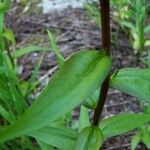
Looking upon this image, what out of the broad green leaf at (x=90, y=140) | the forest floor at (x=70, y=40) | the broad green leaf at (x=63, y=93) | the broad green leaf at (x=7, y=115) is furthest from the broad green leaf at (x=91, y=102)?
the forest floor at (x=70, y=40)

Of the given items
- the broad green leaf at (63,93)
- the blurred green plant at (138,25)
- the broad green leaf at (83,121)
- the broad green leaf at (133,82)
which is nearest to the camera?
the broad green leaf at (63,93)

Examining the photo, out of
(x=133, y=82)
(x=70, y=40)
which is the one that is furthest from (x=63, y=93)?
(x=70, y=40)

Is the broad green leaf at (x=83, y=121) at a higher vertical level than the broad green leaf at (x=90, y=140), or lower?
lower

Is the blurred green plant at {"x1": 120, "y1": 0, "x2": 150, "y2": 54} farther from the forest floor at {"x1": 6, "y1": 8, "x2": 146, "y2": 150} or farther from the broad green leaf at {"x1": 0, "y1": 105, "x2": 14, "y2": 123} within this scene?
the broad green leaf at {"x1": 0, "y1": 105, "x2": 14, "y2": 123}

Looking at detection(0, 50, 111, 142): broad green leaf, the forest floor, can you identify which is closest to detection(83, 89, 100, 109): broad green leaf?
detection(0, 50, 111, 142): broad green leaf

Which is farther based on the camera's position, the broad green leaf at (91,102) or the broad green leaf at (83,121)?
the broad green leaf at (83,121)

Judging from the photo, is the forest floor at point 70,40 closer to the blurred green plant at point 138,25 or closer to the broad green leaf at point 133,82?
the blurred green plant at point 138,25
